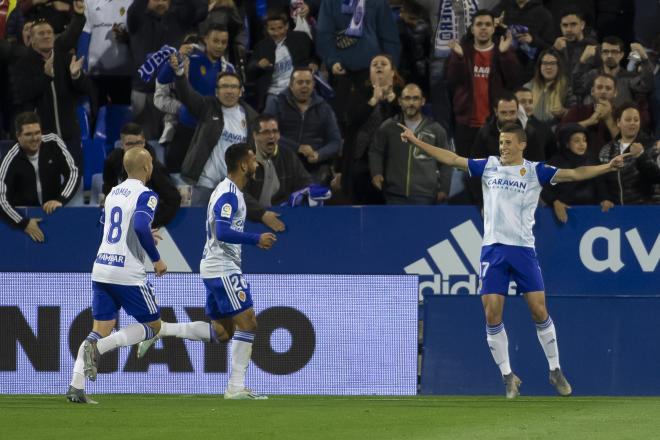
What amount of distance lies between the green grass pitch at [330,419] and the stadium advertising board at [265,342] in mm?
1107

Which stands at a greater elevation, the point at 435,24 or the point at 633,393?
the point at 435,24

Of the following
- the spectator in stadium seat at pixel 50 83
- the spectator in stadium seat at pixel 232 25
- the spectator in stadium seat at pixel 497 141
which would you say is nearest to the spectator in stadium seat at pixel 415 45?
the spectator in stadium seat at pixel 232 25

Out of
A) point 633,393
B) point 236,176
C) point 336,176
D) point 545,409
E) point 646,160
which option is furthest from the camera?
point 336,176

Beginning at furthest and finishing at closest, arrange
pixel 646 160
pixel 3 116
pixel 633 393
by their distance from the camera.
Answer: pixel 3 116, pixel 646 160, pixel 633 393

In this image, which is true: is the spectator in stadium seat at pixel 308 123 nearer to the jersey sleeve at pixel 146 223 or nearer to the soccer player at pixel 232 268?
the soccer player at pixel 232 268

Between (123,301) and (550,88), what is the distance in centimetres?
649

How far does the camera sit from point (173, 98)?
596 inches

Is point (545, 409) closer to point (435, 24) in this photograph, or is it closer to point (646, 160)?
point (646, 160)

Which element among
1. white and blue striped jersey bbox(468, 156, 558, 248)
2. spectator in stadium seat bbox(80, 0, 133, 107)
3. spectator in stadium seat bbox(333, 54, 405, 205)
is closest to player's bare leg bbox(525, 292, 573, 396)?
white and blue striped jersey bbox(468, 156, 558, 248)

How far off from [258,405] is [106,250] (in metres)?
1.75

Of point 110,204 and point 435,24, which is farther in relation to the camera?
point 435,24

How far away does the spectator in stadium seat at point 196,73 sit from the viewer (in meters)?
15.0

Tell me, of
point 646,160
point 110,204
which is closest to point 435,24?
point 646,160

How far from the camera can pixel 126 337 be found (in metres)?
10.8
